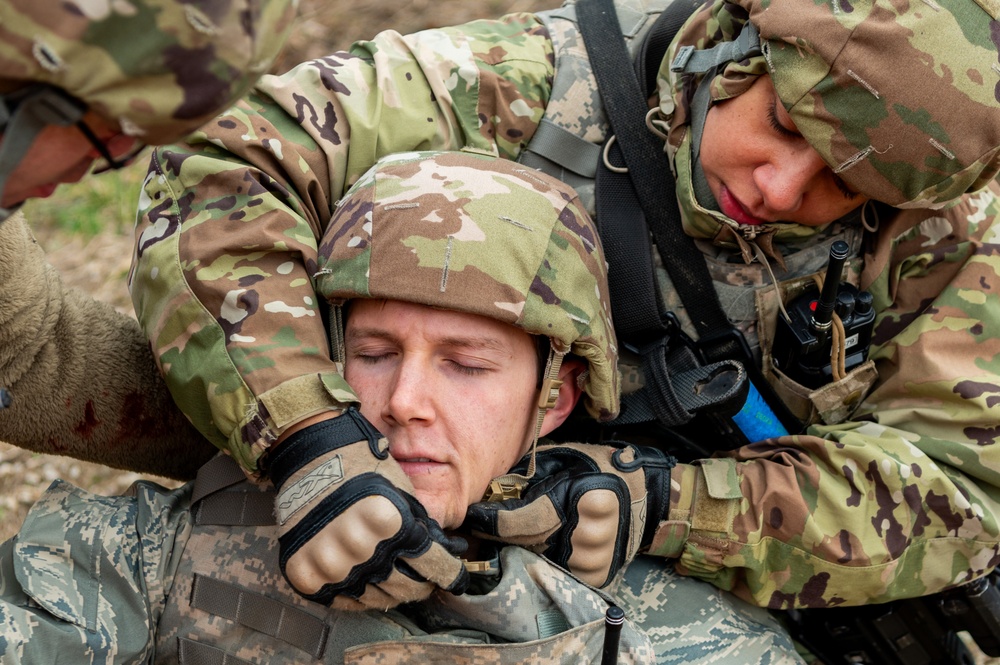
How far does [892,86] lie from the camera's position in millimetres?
2713

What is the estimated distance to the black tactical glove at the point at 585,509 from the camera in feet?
9.25

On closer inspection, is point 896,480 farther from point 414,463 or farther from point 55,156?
point 55,156

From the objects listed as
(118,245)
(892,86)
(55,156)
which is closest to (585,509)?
(892,86)

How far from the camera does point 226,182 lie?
2953mm

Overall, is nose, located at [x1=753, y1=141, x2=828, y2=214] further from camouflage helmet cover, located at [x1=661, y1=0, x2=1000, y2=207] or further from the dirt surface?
the dirt surface

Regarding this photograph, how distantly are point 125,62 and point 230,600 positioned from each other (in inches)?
63.5

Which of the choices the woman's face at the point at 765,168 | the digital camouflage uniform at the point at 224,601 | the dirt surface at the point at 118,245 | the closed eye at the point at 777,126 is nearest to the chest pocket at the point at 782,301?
the woman's face at the point at 765,168

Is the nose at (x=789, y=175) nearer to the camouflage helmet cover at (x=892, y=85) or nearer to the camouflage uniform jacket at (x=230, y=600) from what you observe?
the camouflage helmet cover at (x=892, y=85)

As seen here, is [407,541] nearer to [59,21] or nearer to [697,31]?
[59,21]

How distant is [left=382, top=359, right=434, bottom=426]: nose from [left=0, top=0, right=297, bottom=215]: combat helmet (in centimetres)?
102

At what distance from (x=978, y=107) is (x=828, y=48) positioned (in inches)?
17.2

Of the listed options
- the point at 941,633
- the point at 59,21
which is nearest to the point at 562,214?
the point at 59,21

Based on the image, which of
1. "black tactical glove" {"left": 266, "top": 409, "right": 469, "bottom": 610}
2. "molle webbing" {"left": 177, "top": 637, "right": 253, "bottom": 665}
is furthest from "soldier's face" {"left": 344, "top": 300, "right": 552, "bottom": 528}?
"molle webbing" {"left": 177, "top": 637, "right": 253, "bottom": 665}

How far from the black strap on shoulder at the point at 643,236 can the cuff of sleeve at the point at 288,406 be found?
1061 millimetres
